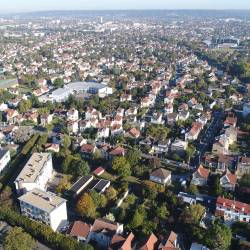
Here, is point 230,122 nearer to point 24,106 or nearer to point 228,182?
point 228,182

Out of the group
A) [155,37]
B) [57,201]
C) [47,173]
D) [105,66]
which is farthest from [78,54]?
[57,201]

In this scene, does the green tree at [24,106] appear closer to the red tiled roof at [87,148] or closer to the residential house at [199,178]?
the red tiled roof at [87,148]

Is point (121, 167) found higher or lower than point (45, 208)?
lower

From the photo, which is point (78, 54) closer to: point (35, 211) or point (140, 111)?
point (140, 111)

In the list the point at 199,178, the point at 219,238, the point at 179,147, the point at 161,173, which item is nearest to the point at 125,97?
the point at 179,147

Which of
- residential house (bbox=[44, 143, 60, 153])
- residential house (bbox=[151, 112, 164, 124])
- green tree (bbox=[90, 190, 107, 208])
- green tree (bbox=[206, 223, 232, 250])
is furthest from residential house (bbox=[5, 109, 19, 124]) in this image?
green tree (bbox=[206, 223, 232, 250])
